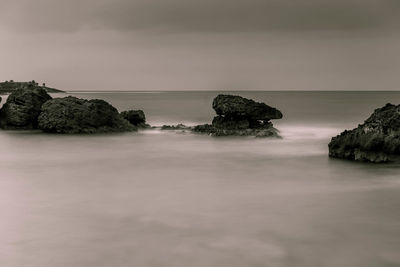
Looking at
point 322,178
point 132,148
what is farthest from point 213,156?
point 322,178

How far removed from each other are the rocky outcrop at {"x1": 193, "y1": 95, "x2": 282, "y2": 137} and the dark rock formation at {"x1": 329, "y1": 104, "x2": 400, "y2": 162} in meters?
6.28

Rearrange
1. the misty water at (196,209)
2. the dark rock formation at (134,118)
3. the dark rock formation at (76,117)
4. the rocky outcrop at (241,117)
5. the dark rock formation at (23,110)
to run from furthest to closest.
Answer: the dark rock formation at (134,118), the dark rock formation at (23,110), the dark rock formation at (76,117), the rocky outcrop at (241,117), the misty water at (196,209)

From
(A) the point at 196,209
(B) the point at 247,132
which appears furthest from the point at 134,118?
(A) the point at 196,209

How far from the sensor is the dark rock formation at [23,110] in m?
21.2

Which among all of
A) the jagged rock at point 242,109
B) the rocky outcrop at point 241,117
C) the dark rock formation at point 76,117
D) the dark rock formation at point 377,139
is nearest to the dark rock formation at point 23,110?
the dark rock formation at point 76,117

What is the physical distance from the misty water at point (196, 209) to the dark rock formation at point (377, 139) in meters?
0.41

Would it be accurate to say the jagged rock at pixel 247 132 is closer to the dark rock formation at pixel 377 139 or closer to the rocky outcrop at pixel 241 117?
the rocky outcrop at pixel 241 117

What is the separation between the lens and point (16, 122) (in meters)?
21.3

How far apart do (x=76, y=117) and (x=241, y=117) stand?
6.43 meters

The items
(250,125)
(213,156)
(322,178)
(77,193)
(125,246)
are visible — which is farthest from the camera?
(250,125)

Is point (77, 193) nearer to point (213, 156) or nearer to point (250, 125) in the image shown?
point (213, 156)

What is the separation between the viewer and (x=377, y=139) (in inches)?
454

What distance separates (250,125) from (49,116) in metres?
7.86

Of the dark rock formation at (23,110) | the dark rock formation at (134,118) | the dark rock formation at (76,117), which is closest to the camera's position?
the dark rock formation at (76,117)
